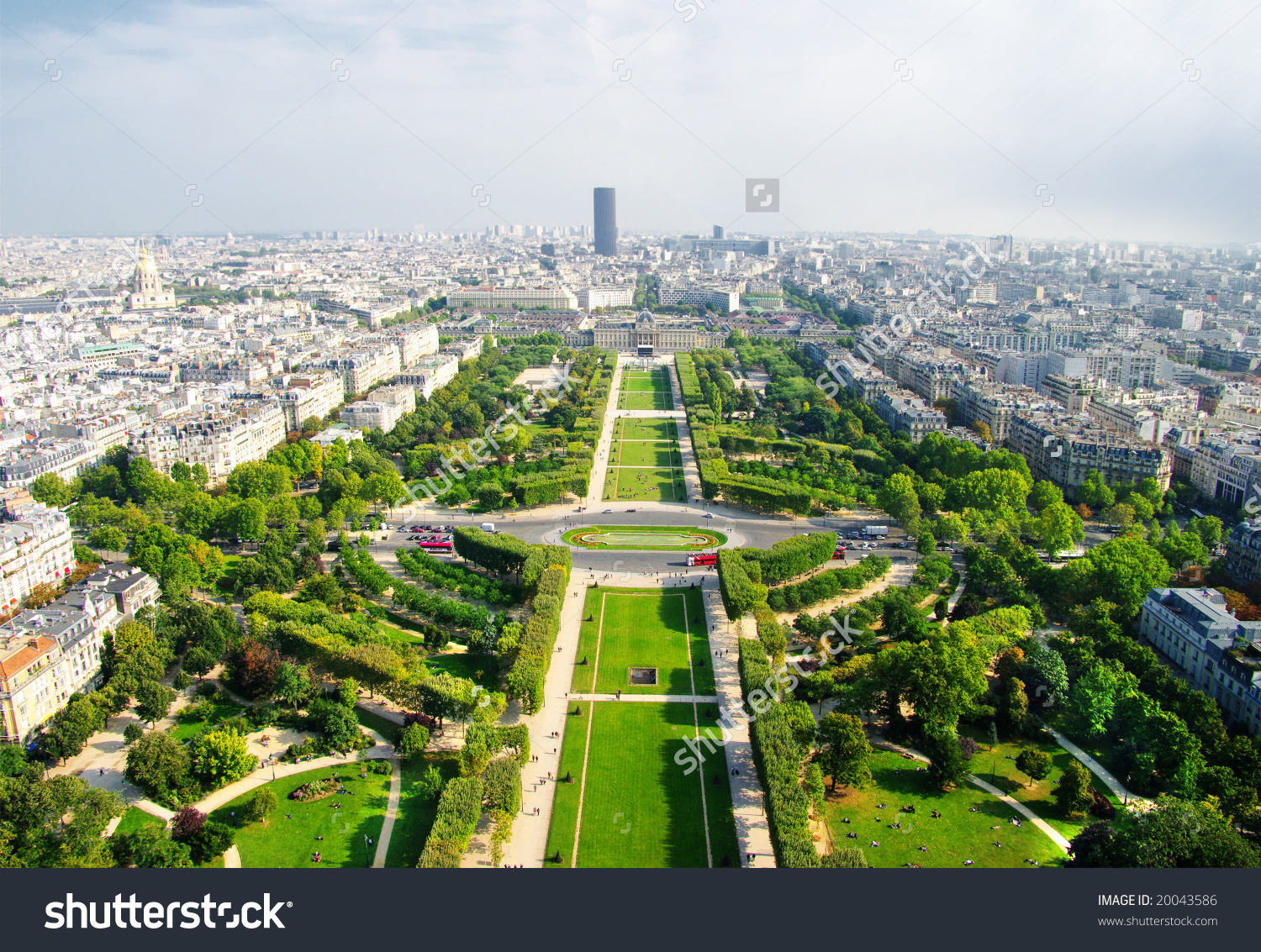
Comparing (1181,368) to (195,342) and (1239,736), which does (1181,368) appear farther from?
(195,342)

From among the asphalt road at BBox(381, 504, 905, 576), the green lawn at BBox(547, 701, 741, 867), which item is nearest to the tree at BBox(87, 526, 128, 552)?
the asphalt road at BBox(381, 504, 905, 576)

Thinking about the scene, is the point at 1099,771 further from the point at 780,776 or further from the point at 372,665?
the point at 372,665

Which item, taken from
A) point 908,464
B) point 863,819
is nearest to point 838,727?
point 863,819

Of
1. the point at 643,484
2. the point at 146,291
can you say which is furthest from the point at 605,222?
the point at 643,484

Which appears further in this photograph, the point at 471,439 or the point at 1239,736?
the point at 471,439

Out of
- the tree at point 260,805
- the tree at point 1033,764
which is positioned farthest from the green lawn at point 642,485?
the tree at point 260,805

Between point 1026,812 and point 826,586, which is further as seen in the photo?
point 826,586

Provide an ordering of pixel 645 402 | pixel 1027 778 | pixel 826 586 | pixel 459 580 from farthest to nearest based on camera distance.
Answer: pixel 645 402 < pixel 459 580 < pixel 826 586 < pixel 1027 778

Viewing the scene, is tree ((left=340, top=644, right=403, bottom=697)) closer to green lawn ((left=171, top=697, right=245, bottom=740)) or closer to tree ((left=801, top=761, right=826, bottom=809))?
green lawn ((left=171, top=697, right=245, bottom=740))
